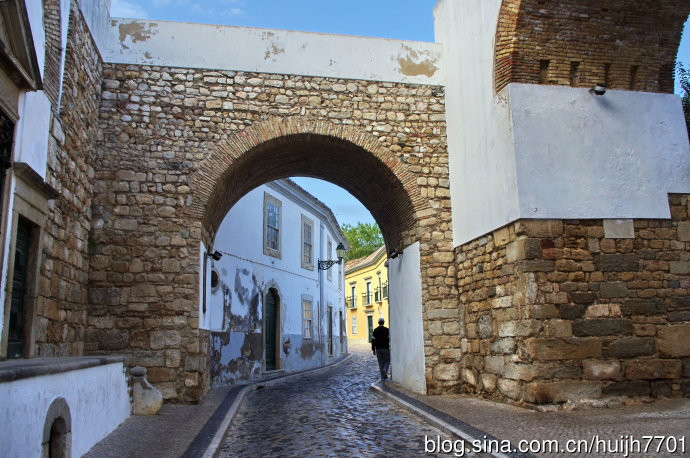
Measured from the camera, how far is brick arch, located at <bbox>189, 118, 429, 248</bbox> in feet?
24.6

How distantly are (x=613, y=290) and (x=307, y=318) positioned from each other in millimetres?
10827

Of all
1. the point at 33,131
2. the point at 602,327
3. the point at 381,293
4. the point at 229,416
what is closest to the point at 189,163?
the point at 33,131

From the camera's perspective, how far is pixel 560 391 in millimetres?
5785

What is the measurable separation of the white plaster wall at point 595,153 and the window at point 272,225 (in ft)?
26.9

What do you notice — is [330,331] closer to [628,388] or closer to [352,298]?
[628,388]

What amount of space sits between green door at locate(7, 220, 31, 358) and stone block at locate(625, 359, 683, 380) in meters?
5.93

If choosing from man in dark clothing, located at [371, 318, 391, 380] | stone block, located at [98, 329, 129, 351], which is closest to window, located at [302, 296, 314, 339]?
man in dark clothing, located at [371, 318, 391, 380]

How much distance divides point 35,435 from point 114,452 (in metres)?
Answer: 1.14

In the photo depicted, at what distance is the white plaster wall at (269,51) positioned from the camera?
7.60m

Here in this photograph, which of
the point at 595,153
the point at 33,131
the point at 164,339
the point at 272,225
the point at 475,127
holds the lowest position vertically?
the point at 164,339

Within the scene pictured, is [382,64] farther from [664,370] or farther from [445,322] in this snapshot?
[664,370]

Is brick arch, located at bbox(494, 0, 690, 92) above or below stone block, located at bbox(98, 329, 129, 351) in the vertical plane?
above

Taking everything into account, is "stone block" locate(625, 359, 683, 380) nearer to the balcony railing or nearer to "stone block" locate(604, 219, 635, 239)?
"stone block" locate(604, 219, 635, 239)

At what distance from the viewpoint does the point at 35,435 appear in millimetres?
3219
